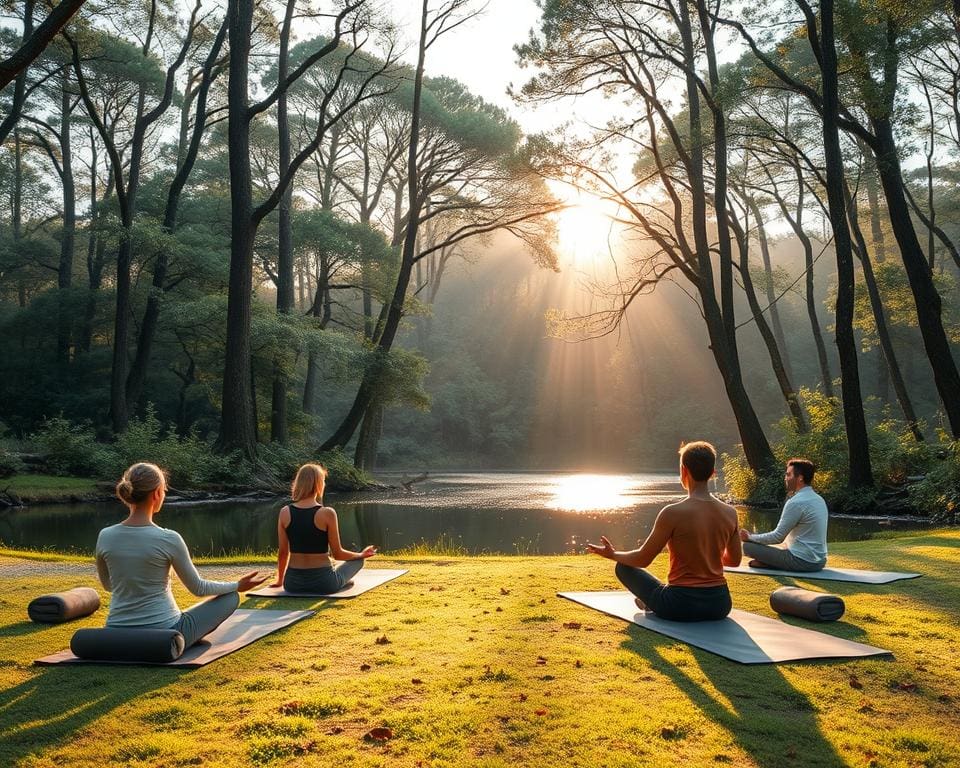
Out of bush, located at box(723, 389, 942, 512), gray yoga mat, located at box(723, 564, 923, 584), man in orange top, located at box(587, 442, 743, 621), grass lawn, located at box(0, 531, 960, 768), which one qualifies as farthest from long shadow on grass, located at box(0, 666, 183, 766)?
bush, located at box(723, 389, 942, 512)

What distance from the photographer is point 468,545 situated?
1241 centimetres

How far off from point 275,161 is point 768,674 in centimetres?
3119

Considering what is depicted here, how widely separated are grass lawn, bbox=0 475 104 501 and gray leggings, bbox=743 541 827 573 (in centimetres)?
1536

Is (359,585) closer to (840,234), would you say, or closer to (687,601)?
(687,601)

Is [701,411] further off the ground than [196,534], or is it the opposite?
[701,411]

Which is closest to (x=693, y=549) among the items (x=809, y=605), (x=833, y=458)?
(x=809, y=605)

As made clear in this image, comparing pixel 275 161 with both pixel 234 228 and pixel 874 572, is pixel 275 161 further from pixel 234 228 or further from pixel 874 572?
pixel 874 572

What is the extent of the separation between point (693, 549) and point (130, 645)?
10.7ft

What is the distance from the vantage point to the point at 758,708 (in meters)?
3.63

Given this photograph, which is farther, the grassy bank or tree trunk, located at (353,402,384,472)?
tree trunk, located at (353,402,384,472)

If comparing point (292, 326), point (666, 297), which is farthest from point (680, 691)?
point (666, 297)

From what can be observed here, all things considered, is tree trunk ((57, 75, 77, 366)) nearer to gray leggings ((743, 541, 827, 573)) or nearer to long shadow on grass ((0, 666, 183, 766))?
gray leggings ((743, 541, 827, 573))

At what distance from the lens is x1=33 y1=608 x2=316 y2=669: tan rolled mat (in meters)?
4.36

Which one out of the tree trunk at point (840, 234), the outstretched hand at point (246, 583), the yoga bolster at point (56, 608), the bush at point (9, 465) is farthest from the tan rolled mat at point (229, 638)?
the bush at point (9, 465)
